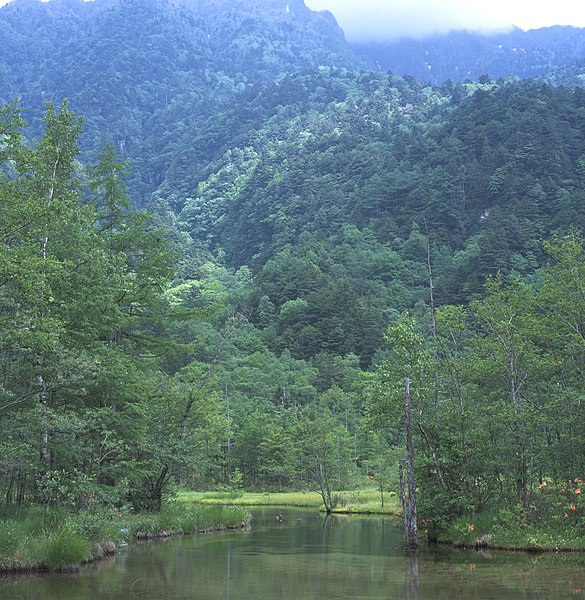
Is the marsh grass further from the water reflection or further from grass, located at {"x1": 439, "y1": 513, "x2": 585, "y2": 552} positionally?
grass, located at {"x1": 439, "y1": 513, "x2": 585, "y2": 552}

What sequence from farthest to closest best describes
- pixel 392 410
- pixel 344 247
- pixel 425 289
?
pixel 344 247 → pixel 425 289 → pixel 392 410

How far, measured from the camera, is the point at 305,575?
2128 centimetres

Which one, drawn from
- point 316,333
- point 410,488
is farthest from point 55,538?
point 316,333

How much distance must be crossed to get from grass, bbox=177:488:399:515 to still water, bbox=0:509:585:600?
64.6ft

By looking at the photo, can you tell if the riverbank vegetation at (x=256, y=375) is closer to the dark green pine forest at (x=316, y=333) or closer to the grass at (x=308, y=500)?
the dark green pine forest at (x=316, y=333)

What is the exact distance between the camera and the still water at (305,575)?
17938 millimetres

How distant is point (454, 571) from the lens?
70.5ft

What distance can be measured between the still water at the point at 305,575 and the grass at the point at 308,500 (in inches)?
775

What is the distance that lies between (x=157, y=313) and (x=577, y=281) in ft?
63.2

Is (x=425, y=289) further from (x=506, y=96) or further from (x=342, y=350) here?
(x=506, y=96)

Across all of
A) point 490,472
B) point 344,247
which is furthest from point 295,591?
point 344,247

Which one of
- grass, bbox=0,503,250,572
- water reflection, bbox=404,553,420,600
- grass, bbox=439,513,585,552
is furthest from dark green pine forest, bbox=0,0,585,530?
water reflection, bbox=404,553,420,600

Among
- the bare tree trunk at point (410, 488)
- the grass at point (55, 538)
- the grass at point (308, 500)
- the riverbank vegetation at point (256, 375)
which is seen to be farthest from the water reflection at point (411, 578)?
the grass at point (308, 500)

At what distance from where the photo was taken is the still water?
17.9m
